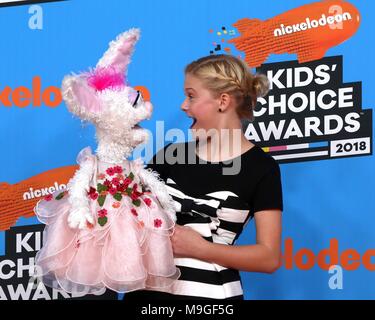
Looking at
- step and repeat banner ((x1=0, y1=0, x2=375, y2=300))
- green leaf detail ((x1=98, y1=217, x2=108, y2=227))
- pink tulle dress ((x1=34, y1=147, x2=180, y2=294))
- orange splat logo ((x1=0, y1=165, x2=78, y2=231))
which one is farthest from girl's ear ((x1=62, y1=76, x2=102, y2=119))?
orange splat logo ((x1=0, y1=165, x2=78, y2=231))

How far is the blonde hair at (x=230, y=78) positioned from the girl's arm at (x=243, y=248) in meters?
0.25

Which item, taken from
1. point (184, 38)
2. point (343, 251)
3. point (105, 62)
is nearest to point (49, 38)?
point (184, 38)

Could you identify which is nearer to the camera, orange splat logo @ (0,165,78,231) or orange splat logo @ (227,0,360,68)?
orange splat logo @ (227,0,360,68)

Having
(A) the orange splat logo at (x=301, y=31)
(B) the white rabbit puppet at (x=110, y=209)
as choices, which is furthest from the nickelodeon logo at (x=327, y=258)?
(B) the white rabbit puppet at (x=110, y=209)

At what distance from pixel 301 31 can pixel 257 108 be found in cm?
27

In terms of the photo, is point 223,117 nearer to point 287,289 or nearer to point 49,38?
point 287,289

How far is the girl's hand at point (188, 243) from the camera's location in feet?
4.05

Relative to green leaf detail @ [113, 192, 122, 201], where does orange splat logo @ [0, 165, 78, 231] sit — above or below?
above

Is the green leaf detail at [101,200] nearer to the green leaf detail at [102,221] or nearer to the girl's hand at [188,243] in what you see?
the green leaf detail at [102,221]

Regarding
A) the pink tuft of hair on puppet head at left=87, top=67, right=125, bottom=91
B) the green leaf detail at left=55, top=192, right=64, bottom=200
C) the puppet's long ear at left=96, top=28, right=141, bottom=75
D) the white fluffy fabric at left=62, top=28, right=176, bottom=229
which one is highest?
the puppet's long ear at left=96, top=28, right=141, bottom=75

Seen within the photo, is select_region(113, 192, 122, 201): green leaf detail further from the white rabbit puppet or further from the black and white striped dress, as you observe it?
the black and white striped dress

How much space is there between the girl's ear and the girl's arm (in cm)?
29

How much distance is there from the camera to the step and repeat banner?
6.25 ft

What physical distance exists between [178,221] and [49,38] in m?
1.03
